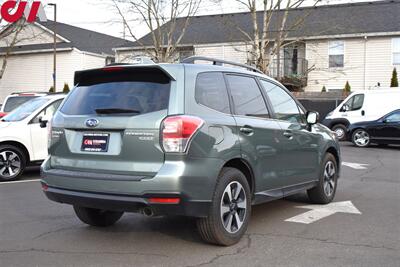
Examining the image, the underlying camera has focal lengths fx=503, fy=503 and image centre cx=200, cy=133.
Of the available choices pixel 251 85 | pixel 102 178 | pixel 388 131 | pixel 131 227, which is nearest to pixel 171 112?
pixel 102 178

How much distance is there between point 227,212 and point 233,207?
11 centimetres

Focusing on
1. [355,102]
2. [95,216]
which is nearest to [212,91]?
[95,216]

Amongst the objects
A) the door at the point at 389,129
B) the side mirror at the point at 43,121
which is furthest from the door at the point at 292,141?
the door at the point at 389,129

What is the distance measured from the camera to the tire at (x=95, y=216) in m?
5.81

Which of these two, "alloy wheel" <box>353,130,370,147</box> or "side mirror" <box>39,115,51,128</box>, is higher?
"side mirror" <box>39,115,51,128</box>

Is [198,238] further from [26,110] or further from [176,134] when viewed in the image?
[26,110]

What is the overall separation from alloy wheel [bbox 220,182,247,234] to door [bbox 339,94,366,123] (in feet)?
48.0

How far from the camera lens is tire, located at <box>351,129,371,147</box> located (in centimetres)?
1720

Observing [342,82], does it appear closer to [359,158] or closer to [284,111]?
[359,158]

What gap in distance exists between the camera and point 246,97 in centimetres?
562

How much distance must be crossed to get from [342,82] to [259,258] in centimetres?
2587

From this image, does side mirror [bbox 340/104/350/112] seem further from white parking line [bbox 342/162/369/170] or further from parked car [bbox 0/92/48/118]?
parked car [bbox 0/92/48/118]

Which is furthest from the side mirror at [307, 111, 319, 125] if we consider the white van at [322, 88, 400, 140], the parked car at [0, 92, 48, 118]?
the white van at [322, 88, 400, 140]

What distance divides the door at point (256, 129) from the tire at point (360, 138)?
12205mm
